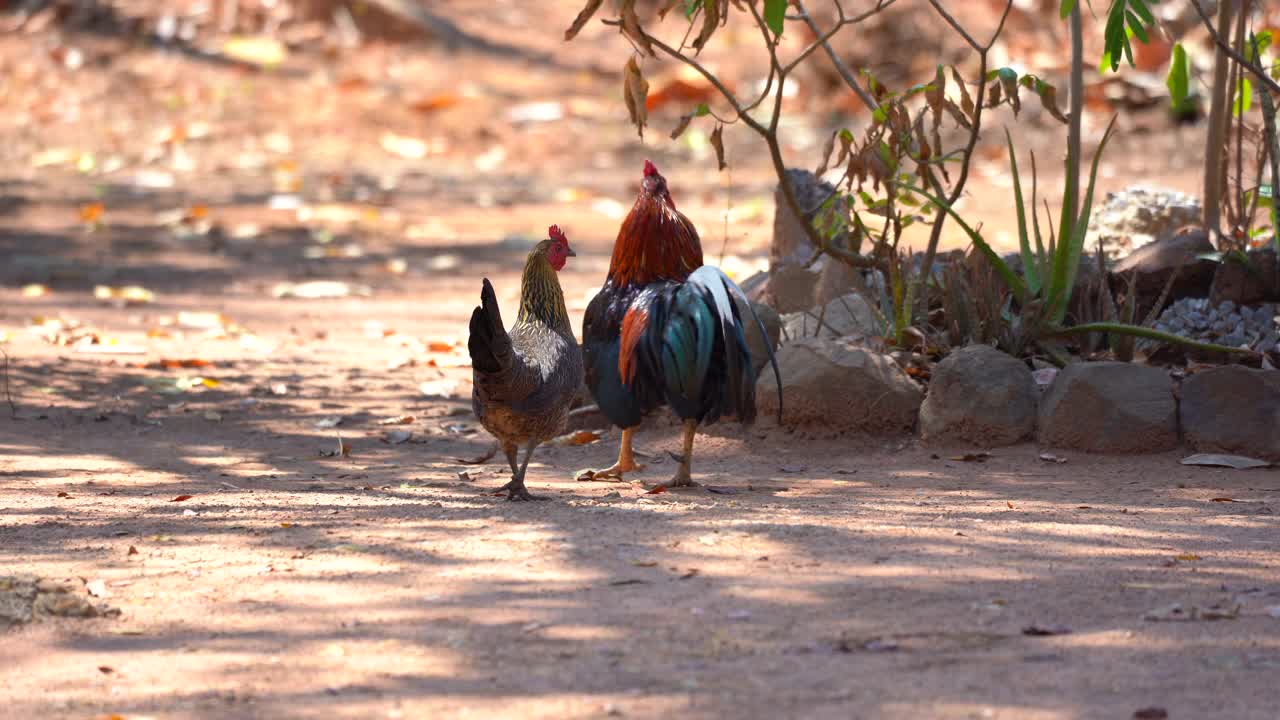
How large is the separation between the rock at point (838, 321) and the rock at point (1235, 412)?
1.54 meters

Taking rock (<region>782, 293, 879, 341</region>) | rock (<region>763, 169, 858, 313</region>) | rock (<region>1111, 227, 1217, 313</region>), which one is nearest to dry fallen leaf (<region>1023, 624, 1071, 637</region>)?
rock (<region>782, 293, 879, 341</region>)

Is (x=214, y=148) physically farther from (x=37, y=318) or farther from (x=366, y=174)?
(x=37, y=318)

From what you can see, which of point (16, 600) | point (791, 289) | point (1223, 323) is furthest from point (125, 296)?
point (1223, 323)

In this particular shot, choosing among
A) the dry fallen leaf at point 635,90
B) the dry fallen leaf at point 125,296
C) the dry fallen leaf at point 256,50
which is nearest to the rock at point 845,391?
the dry fallen leaf at point 635,90

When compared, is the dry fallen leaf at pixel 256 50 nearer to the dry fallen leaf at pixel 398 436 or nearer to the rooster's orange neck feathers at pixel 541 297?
the dry fallen leaf at pixel 398 436

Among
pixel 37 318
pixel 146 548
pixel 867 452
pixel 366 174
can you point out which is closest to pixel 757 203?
pixel 366 174

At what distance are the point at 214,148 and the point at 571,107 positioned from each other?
13.6 feet

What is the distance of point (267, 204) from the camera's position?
46.9 feet

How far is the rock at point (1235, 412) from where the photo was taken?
6.21m

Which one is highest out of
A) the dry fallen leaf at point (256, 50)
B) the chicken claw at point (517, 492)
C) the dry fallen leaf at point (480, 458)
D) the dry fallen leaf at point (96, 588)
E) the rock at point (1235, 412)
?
the dry fallen leaf at point (256, 50)

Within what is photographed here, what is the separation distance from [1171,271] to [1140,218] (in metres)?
1.66

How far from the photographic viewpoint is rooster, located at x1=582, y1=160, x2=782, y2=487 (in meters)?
5.74

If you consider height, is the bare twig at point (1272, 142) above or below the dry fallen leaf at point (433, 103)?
below

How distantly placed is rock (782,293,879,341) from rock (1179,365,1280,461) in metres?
1.54
